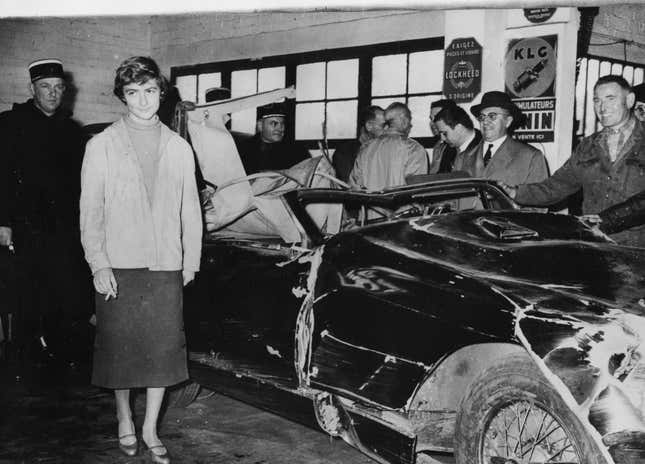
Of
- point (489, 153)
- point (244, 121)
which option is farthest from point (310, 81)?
point (489, 153)

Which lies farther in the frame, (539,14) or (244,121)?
(244,121)

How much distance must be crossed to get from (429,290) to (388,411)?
0.51 m

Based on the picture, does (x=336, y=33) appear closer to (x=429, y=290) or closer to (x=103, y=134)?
(x=103, y=134)

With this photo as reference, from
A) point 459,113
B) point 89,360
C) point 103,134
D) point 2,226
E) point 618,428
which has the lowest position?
point 89,360

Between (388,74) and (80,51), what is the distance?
516 centimetres

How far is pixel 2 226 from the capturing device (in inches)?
180

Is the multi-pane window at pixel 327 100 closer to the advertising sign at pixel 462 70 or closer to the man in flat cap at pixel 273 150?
the advertising sign at pixel 462 70

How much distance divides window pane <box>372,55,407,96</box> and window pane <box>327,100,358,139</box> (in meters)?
0.41

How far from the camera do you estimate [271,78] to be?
959 cm

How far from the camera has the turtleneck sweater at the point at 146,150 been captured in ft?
10.6

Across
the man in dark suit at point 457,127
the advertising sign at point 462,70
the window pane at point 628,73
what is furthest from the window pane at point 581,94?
the man in dark suit at point 457,127

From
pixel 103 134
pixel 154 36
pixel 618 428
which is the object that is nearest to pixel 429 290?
pixel 618 428

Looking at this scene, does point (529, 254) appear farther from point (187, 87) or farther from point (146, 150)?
point (187, 87)

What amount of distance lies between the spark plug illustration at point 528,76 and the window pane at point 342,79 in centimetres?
223
